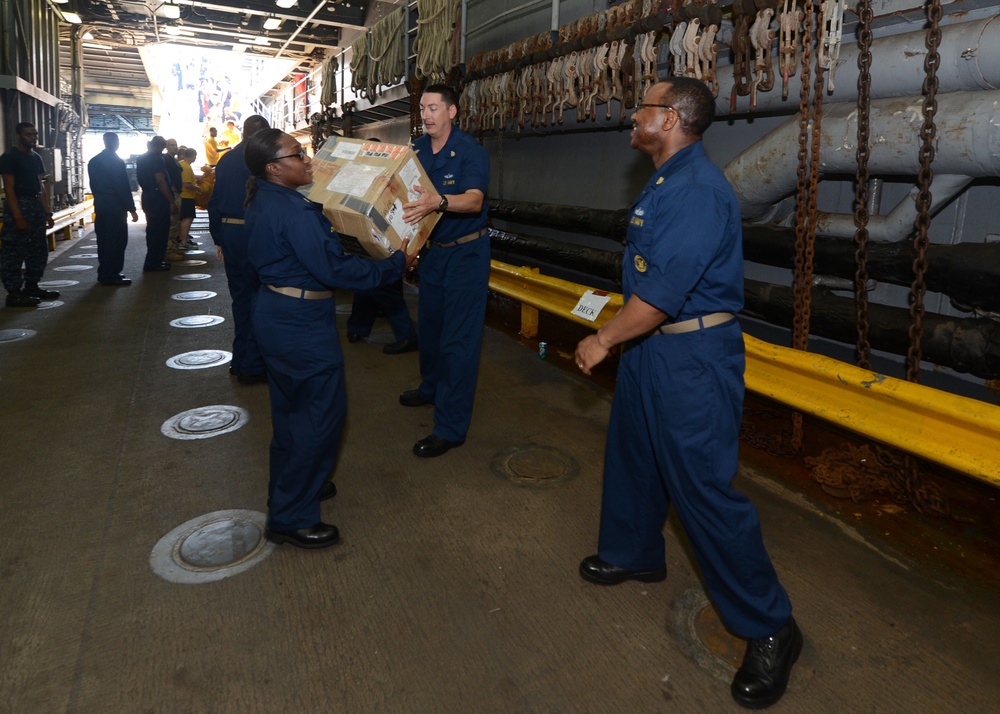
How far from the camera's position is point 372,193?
2.88m

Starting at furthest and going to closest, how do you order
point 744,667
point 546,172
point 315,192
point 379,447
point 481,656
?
point 546,172, point 379,447, point 315,192, point 481,656, point 744,667

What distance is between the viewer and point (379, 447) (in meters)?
3.87

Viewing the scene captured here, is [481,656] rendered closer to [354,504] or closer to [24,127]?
[354,504]

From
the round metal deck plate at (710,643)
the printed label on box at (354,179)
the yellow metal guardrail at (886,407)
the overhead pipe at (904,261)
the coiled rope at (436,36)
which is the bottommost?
the round metal deck plate at (710,643)

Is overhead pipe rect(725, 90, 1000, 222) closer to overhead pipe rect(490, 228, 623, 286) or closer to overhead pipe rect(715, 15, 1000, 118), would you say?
overhead pipe rect(715, 15, 1000, 118)

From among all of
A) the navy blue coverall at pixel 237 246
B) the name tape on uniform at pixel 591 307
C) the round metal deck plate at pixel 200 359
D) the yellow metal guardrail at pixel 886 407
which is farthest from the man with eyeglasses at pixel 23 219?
the yellow metal guardrail at pixel 886 407

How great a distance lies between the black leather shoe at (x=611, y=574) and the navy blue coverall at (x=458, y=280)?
1429 millimetres

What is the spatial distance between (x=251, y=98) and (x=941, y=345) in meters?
31.0

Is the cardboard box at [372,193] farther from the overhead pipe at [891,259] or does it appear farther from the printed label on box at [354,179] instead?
the overhead pipe at [891,259]

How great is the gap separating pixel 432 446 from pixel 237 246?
2484 mm

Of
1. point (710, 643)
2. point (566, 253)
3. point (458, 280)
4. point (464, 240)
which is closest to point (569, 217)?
point (566, 253)

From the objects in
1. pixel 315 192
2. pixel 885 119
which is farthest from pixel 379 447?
pixel 885 119

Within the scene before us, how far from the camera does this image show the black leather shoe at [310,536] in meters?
2.78

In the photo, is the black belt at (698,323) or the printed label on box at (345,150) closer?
the black belt at (698,323)
